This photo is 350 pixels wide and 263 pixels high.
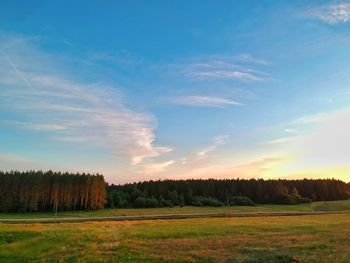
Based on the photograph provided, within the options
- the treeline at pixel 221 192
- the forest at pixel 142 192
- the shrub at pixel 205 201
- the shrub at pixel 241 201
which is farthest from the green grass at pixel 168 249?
the shrub at pixel 241 201

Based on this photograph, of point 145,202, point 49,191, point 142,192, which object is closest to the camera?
point 49,191

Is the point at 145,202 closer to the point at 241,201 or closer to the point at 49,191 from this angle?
the point at 49,191

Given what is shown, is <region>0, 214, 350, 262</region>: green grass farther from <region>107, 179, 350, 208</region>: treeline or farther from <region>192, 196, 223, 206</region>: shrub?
<region>192, 196, 223, 206</region>: shrub

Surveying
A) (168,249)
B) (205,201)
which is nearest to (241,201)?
(205,201)

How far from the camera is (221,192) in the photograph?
562 feet

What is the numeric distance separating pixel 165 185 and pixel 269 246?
472 ft

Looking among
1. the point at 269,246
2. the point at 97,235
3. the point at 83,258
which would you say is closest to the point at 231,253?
the point at 269,246

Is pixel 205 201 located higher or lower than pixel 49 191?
lower

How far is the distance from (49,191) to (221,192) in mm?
77765

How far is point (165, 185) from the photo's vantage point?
17000 centimetres

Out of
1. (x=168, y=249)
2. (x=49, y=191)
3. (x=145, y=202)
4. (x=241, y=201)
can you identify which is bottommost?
(x=168, y=249)

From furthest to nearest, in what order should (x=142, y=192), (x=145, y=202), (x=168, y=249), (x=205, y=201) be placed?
(x=142, y=192) < (x=205, y=201) < (x=145, y=202) < (x=168, y=249)

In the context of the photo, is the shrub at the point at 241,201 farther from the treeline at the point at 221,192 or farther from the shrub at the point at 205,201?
the shrub at the point at 205,201

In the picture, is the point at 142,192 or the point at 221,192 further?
the point at 221,192
